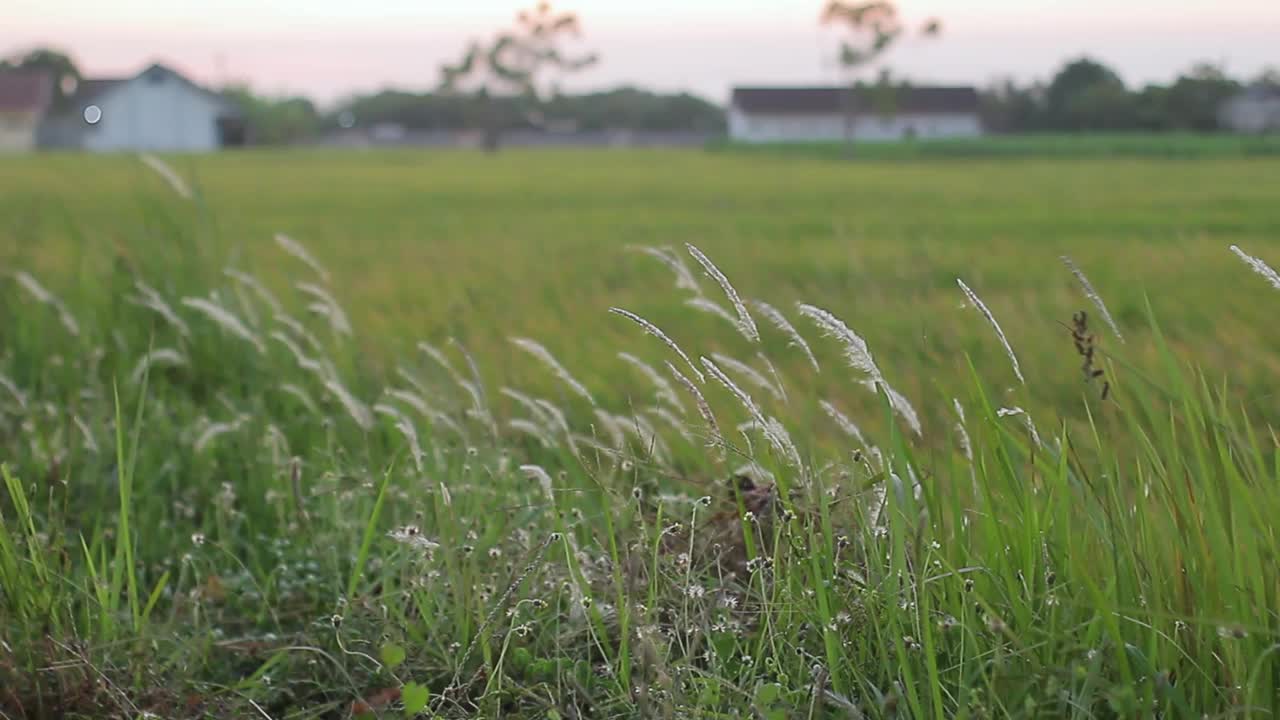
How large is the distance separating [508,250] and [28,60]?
7624 cm

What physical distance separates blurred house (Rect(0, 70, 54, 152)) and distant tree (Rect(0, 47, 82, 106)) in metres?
3.24

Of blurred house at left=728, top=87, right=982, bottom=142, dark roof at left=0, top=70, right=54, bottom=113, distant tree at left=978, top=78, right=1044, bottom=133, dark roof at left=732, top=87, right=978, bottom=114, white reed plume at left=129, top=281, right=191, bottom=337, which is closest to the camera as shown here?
white reed plume at left=129, top=281, right=191, bottom=337

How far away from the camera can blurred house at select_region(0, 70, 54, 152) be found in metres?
59.8

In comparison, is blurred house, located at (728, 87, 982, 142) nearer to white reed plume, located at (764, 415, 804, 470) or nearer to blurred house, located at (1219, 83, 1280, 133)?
blurred house, located at (1219, 83, 1280, 133)

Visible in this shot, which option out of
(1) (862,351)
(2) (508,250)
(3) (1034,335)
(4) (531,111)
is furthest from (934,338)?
(4) (531,111)

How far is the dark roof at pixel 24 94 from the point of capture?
60.8 metres

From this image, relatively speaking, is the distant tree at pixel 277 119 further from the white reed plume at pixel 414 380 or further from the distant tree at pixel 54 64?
the white reed plume at pixel 414 380

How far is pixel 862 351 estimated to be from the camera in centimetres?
164

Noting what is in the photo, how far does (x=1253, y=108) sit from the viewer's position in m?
11.6

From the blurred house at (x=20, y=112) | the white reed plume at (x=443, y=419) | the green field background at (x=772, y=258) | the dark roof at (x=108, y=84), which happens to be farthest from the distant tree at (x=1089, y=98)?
the dark roof at (x=108, y=84)

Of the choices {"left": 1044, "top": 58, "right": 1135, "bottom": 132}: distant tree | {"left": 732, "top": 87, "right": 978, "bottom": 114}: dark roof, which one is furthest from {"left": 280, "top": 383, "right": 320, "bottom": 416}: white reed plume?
{"left": 732, "top": 87, "right": 978, "bottom": 114}: dark roof

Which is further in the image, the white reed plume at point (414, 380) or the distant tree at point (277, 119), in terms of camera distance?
the distant tree at point (277, 119)

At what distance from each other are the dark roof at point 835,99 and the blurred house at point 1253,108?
1836 inches

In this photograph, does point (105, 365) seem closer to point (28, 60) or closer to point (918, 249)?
point (918, 249)
